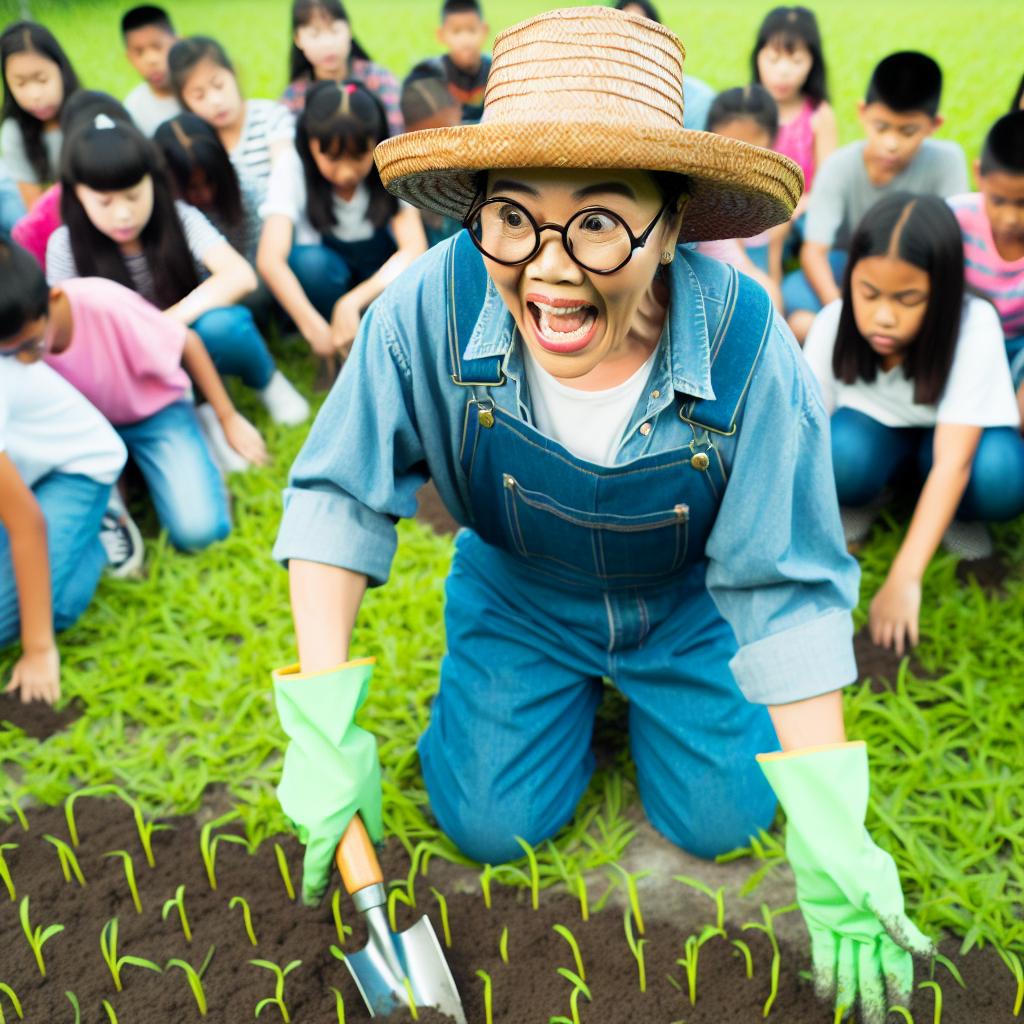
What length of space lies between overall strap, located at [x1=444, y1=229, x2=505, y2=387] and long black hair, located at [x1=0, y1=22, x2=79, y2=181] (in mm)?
3585

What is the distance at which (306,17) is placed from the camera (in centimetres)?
484

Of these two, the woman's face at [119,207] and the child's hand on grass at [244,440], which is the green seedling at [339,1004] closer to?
the child's hand on grass at [244,440]

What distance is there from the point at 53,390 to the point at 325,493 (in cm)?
132

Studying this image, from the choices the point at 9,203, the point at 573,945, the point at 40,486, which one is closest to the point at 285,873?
the point at 573,945

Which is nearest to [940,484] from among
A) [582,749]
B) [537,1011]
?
[582,749]

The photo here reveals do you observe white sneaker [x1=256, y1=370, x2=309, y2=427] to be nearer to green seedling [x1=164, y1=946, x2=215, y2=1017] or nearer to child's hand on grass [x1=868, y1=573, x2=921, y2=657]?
child's hand on grass [x1=868, y1=573, x2=921, y2=657]

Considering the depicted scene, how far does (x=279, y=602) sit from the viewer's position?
3.01 meters

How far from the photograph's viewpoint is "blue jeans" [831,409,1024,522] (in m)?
2.94

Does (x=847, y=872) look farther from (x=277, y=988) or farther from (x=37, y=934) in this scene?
(x=37, y=934)

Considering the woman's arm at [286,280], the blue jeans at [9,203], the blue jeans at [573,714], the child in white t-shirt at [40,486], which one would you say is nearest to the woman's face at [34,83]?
the blue jeans at [9,203]

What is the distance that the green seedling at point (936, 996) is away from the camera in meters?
1.81

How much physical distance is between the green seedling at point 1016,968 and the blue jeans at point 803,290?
2.55 m

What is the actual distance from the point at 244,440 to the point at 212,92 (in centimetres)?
173

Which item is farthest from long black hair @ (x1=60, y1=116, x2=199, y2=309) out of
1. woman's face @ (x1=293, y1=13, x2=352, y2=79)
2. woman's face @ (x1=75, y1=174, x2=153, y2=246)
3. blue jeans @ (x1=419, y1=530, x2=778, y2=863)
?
blue jeans @ (x1=419, y1=530, x2=778, y2=863)
